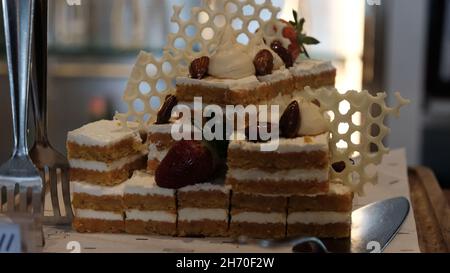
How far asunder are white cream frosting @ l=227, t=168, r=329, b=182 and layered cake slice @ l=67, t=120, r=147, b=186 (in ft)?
1.01

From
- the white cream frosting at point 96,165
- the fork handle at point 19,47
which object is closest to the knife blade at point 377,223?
the white cream frosting at point 96,165

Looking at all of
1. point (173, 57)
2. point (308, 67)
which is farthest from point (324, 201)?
point (173, 57)

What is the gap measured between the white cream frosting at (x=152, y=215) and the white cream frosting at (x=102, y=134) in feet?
0.59

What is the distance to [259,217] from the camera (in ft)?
5.63

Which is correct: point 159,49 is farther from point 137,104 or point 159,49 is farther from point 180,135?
point 180,135

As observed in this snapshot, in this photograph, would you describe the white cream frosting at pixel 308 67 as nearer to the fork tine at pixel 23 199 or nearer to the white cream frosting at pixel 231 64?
the white cream frosting at pixel 231 64

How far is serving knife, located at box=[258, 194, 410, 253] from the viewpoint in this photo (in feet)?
5.05

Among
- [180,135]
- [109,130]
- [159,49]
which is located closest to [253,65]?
[180,135]

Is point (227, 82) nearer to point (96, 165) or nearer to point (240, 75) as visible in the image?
point (240, 75)

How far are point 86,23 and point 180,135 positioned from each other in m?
1.72

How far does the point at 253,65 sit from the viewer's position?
1842 mm

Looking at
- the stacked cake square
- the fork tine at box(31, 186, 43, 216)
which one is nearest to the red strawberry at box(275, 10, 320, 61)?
the stacked cake square

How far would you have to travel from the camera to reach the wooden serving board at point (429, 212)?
1.72 m

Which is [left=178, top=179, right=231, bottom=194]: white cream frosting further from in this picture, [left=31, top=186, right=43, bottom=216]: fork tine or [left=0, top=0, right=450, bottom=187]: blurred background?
[left=0, top=0, right=450, bottom=187]: blurred background
